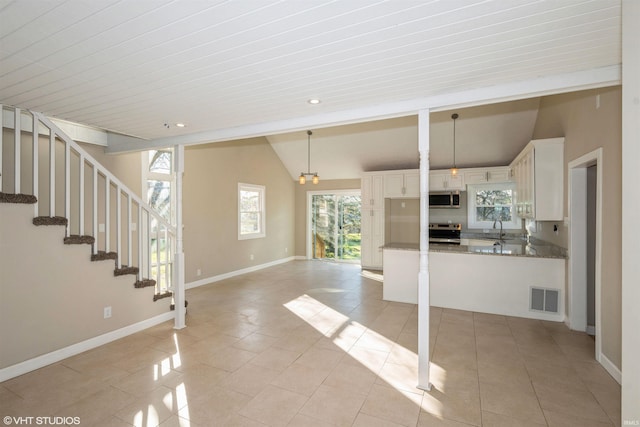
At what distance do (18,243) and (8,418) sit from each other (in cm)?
146

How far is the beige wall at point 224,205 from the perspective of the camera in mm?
5766

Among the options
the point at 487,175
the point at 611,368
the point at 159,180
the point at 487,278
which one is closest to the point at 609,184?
the point at 611,368

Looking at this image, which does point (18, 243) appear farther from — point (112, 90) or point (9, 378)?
point (112, 90)

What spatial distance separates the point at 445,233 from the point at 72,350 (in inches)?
268

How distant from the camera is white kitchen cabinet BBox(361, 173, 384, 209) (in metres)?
7.65

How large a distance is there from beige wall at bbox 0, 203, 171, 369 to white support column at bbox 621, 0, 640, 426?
4355 millimetres

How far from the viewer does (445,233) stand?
7043mm

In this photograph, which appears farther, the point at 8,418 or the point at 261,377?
the point at 261,377

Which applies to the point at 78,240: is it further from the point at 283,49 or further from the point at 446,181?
the point at 446,181

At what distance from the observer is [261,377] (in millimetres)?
2727

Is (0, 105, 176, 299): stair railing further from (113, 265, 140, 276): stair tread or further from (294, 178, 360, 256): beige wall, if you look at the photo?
(294, 178, 360, 256): beige wall

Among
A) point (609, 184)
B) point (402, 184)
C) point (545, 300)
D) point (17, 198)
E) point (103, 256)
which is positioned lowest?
point (545, 300)

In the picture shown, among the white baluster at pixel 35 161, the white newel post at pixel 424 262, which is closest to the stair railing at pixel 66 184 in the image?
the white baluster at pixel 35 161

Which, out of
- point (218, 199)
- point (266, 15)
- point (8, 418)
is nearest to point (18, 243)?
point (8, 418)
